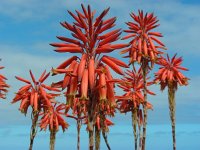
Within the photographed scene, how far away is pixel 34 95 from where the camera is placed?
20.7 m

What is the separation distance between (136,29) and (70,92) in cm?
1344

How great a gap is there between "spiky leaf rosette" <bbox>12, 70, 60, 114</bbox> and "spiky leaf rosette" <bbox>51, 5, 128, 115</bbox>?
8011mm

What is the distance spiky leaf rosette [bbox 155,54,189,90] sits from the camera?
92.6 feet

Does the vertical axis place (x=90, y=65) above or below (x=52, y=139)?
above

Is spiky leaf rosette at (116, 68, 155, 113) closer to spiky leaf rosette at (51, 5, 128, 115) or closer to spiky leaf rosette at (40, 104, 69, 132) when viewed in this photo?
spiky leaf rosette at (40, 104, 69, 132)

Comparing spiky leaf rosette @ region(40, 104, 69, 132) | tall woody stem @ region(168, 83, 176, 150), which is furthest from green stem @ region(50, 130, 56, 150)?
tall woody stem @ region(168, 83, 176, 150)

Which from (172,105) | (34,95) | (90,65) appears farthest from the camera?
(172,105)

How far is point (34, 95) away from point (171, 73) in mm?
11108

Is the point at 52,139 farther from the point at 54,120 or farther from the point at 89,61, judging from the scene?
the point at 89,61

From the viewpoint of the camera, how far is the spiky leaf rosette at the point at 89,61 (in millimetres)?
12062

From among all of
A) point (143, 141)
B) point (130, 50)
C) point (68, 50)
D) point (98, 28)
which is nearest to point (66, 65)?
point (68, 50)

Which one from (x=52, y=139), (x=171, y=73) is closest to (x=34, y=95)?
(x=52, y=139)

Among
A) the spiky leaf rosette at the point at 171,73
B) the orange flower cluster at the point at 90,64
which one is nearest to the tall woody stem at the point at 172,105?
the spiky leaf rosette at the point at 171,73

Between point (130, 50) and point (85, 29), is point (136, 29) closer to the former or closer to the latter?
point (130, 50)
